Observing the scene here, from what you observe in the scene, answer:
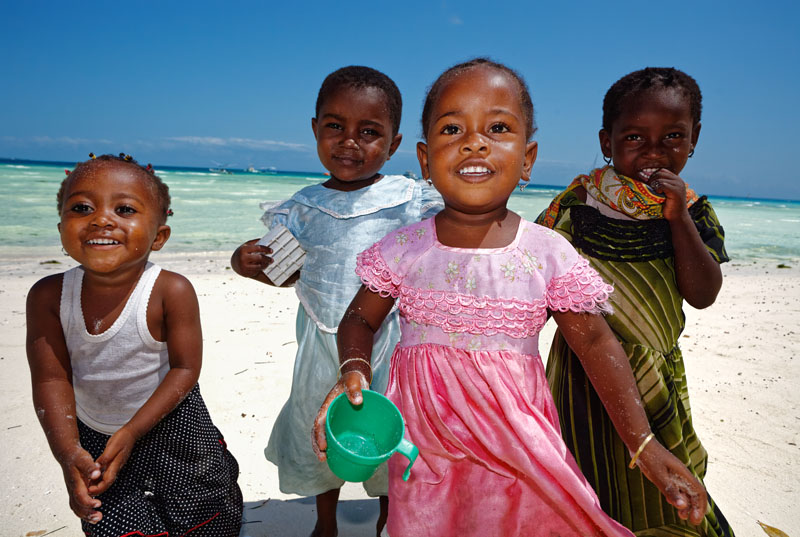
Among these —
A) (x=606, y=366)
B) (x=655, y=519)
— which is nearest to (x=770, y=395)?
(x=655, y=519)

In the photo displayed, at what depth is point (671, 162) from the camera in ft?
6.67

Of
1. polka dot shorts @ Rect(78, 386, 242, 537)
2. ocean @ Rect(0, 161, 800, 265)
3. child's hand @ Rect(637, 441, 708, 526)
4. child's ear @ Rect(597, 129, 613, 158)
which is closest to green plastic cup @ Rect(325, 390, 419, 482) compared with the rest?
child's hand @ Rect(637, 441, 708, 526)

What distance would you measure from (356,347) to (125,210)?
2.95ft

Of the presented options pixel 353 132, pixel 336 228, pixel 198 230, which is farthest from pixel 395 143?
pixel 198 230

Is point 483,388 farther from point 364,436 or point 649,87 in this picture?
point 649,87

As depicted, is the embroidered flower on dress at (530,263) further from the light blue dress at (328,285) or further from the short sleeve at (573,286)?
the light blue dress at (328,285)

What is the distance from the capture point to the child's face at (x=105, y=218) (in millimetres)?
1727

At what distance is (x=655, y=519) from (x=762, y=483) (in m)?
1.59

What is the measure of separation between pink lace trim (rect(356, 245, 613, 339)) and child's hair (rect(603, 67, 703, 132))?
950mm

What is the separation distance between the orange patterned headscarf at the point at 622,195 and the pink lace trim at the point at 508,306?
63 cm

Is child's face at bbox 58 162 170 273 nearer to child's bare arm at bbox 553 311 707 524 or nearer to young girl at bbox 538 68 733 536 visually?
child's bare arm at bbox 553 311 707 524

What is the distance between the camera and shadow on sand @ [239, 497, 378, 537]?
262 cm

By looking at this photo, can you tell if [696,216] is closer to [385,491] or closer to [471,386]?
[471,386]

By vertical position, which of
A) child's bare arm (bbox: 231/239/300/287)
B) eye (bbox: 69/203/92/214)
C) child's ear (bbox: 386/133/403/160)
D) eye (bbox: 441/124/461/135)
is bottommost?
child's bare arm (bbox: 231/239/300/287)
